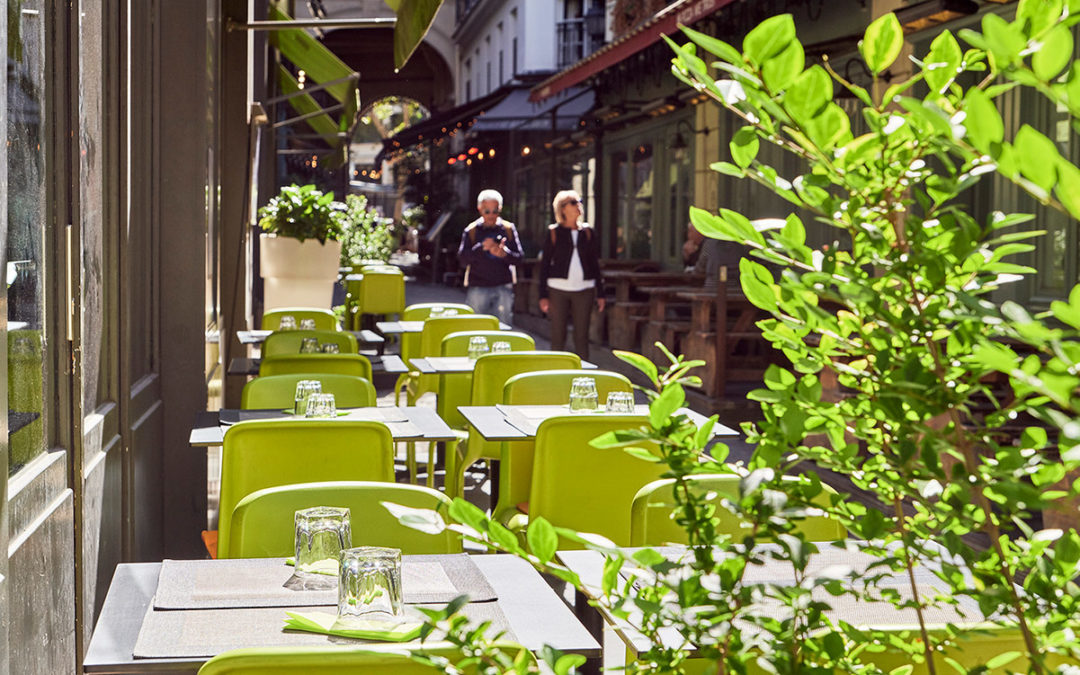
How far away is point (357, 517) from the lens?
303cm

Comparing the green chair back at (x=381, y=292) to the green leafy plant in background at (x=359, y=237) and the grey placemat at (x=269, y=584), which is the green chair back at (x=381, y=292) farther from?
the grey placemat at (x=269, y=584)

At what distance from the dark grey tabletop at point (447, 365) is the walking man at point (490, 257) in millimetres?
3623

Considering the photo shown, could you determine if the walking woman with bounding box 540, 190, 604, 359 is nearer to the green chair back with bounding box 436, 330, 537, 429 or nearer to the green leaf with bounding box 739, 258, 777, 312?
the green chair back with bounding box 436, 330, 537, 429

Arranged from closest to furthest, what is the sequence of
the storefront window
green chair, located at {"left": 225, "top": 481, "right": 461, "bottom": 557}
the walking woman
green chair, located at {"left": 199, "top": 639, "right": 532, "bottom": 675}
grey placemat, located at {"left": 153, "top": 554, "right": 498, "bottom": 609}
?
green chair, located at {"left": 199, "top": 639, "right": 532, "bottom": 675} < grey placemat, located at {"left": 153, "top": 554, "right": 498, "bottom": 609} < the storefront window < green chair, located at {"left": 225, "top": 481, "right": 461, "bottom": 557} < the walking woman

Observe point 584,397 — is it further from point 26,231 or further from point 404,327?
point 404,327

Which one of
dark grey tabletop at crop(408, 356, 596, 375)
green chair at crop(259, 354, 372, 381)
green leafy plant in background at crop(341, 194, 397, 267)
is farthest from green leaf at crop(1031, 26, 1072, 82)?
green leafy plant in background at crop(341, 194, 397, 267)

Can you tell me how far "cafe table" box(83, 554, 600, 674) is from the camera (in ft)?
7.11

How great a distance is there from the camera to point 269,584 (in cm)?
262

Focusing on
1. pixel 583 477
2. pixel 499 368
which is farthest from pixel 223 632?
pixel 499 368

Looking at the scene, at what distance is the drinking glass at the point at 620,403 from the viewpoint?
4.57 m

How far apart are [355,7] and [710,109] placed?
1110 inches

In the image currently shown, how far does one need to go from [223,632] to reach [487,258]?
845cm

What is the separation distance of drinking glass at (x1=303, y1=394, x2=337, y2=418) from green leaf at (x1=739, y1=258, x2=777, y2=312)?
341 cm

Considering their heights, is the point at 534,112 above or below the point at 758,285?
above
